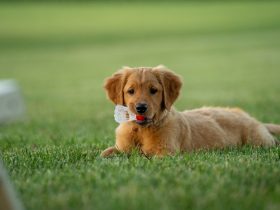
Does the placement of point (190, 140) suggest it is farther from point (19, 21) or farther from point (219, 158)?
point (19, 21)

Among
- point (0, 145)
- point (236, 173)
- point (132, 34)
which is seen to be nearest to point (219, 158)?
point (236, 173)

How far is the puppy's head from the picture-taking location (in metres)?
6.77

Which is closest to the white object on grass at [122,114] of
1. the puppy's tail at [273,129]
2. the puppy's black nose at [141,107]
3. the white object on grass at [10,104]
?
the puppy's black nose at [141,107]

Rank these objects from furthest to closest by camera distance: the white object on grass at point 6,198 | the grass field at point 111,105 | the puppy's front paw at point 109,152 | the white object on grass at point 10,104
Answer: the white object on grass at point 10,104, the puppy's front paw at point 109,152, the grass field at point 111,105, the white object on grass at point 6,198

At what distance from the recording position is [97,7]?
Answer: 55.1 m

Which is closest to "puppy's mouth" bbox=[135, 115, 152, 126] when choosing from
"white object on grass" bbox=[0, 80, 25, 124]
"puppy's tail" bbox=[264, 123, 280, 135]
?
"puppy's tail" bbox=[264, 123, 280, 135]

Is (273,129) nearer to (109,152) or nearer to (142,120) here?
(142,120)

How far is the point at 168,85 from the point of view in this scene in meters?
7.24

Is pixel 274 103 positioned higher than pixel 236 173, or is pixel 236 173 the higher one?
pixel 236 173

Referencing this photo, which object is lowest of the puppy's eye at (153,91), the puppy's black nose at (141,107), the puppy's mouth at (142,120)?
the puppy's mouth at (142,120)

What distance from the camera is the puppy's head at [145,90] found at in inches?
267

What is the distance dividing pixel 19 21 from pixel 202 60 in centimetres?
2094

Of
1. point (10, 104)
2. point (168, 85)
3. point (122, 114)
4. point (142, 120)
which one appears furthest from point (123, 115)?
point (10, 104)

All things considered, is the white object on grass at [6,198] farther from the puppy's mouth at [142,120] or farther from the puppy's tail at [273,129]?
the puppy's tail at [273,129]
